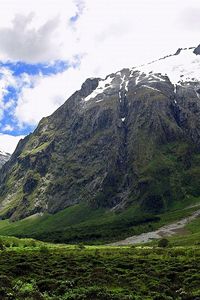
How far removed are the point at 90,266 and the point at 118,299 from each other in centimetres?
2414

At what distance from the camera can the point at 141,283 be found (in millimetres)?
55812

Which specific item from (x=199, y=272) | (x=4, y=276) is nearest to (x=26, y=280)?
(x=4, y=276)

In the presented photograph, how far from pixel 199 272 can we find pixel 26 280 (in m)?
21.8

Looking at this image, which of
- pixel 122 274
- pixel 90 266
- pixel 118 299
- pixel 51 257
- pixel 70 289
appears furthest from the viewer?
pixel 51 257

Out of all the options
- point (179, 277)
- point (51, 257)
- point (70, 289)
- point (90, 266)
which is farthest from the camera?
point (51, 257)

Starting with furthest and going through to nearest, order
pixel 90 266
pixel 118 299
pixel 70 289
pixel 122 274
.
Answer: pixel 90 266 < pixel 122 274 < pixel 70 289 < pixel 118 299

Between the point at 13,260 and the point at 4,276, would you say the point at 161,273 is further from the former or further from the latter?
the point at 13,260

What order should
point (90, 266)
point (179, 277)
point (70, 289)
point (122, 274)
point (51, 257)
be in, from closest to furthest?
point (70, 289), point (179, 277), point (122, 274), point (90, 266), point (51, 257)

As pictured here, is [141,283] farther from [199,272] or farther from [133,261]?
[133,261]

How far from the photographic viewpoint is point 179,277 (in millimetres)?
58281

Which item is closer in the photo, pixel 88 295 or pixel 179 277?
pixel 88 295

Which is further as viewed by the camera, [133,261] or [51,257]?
[51,257]

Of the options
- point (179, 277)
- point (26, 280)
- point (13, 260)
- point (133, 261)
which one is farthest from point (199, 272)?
point (13, 260)

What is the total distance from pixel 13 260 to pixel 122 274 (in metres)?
20.1
